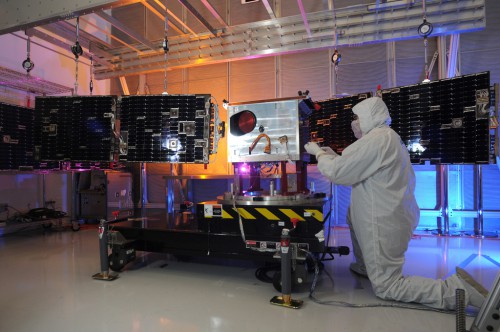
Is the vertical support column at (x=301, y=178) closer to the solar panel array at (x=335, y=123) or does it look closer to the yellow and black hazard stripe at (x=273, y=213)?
the yellow and black hazard stripe at (x=273, y=213)

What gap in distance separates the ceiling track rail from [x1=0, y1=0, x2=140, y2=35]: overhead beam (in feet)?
6.99

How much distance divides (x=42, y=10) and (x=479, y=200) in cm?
634

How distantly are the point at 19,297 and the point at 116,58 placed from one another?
14.8ft

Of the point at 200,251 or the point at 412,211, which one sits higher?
the point at 412,211

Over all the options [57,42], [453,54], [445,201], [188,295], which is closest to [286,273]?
[188,295]

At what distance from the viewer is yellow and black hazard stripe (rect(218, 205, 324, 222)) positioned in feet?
8.21

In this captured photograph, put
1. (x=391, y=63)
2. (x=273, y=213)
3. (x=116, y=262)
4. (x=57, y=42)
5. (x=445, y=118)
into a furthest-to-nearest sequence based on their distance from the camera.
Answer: (x=391, y=63) < (x=57, y=42) < (x=445, y=118) < (x=116, y=262) < (x=273, y=213)

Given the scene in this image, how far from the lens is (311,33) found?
4480 mm

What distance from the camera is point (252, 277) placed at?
302 centimetres

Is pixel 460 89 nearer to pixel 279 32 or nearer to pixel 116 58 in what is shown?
pixel 279 32

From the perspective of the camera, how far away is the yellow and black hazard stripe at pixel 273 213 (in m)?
2.50

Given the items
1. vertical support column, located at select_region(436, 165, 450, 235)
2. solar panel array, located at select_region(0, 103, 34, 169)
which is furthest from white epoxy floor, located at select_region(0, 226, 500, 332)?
solar panel array, located at select_region(0, 103, 34, 169)

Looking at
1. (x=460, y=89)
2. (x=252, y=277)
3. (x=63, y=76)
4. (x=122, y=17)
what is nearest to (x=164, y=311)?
(x=252, y=277)

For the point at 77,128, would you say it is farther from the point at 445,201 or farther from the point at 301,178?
the point at 445,201
